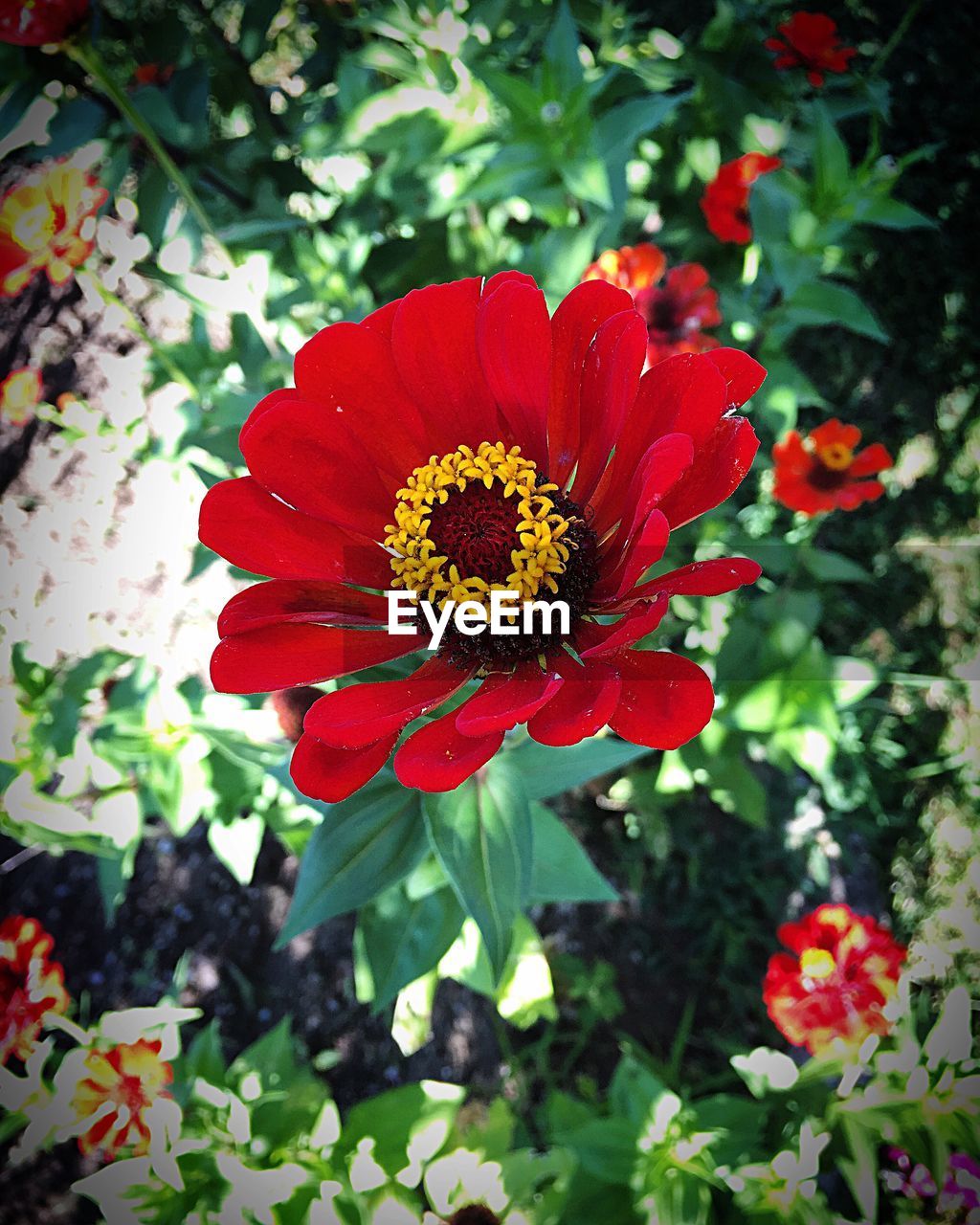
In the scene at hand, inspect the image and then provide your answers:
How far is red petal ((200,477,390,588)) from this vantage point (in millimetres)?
337

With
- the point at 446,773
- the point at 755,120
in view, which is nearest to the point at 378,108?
the point at 755,120

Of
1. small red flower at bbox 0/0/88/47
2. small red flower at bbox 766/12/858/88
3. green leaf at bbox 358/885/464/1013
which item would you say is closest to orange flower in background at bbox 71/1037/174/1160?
green leaf at bbox 358/885/464/1013

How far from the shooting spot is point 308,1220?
0.56 metres

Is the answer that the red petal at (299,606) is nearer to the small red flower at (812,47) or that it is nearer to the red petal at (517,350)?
the red petal at (517,350)

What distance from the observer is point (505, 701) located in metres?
0.31

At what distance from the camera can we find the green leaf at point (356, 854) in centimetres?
43

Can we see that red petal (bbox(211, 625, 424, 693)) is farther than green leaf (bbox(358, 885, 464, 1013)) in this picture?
No

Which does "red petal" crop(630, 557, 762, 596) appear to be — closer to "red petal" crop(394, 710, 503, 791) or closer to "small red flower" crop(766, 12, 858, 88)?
"red petal" crop(394, 710, 503, 791)

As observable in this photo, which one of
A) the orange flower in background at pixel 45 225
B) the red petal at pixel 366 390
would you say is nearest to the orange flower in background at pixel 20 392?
the orange flower in background at pixel 45 225

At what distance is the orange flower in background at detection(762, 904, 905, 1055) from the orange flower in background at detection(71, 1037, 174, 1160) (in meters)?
0.46

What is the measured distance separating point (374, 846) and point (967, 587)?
0.95 meters

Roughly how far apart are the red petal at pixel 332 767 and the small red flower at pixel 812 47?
81cm

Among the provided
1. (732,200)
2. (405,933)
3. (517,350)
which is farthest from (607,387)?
(732,200)

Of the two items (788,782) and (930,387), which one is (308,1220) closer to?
(788,782)
